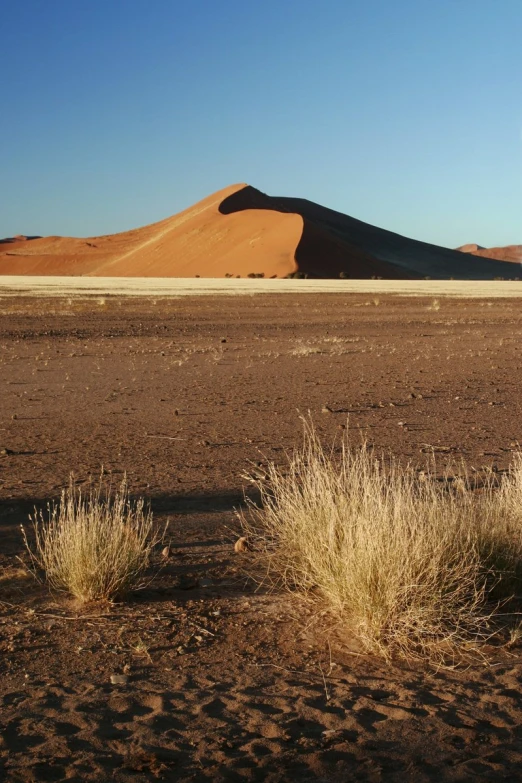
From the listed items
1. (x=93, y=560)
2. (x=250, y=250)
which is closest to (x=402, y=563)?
(x=93, y=560)

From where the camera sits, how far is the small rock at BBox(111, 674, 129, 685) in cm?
452

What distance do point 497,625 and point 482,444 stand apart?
5.32 metres

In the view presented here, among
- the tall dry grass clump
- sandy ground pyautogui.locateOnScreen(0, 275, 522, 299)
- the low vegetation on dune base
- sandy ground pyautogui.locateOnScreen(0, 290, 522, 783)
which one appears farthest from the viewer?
sandy ground pyautogui.locateOnScreen(0, 275, 522, 299)

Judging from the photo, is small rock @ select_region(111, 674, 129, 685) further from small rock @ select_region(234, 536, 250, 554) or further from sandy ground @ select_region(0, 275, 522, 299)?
sandy ground @ select_region(0, 275, 522, 299)

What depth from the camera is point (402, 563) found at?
16.8 feet

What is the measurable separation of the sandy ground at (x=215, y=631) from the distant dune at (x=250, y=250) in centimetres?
8832

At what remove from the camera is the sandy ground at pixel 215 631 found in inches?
152

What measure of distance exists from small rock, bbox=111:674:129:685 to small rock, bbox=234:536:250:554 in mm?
2030

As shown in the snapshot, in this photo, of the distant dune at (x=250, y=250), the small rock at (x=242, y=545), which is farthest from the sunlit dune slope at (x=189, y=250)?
the small rock at (x=242, y=545)

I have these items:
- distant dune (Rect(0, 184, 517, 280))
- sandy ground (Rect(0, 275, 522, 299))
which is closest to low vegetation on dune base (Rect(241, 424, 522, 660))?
sandy ground (Rect(0, 275, 522, 299))

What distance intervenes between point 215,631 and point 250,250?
11097cm

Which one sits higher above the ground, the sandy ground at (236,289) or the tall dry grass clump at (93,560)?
the sandy ground at (236,289)

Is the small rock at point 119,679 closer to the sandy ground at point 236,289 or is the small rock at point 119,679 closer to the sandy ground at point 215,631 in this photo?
the sandy ground at point 215,631

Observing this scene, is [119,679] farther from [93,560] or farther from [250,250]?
[250,250]
